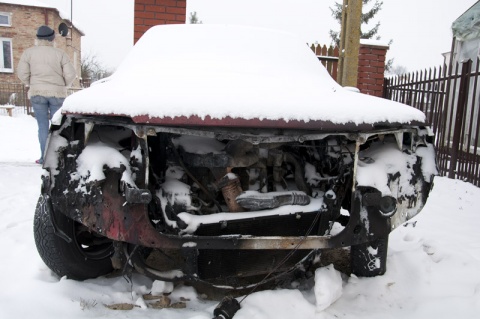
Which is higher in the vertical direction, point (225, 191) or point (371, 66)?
point (371, 66)

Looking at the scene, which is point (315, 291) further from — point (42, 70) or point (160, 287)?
point (42, 70)

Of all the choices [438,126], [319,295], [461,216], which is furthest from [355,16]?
[319,295]

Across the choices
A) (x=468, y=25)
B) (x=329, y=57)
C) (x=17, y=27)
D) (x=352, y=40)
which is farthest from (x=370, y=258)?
(x=17, y=27)

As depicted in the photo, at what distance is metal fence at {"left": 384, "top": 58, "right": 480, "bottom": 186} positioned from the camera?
5672 mm

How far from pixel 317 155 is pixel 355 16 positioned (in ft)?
13.5

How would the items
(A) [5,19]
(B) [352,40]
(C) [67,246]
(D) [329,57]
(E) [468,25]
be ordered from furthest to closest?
(A) [5,19] → (E) [468,25] → (D) [329,57] → (B) [352,40] → (C) [67,246]

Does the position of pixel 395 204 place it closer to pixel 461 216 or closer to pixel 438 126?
pixel 461 216

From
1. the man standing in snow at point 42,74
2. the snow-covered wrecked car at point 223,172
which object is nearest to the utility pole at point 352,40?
the snow-covered wrecked car at point 223,172

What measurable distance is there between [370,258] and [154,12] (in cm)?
491

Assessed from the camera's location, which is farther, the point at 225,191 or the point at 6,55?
the point at 6,55

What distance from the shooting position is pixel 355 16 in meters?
5.84

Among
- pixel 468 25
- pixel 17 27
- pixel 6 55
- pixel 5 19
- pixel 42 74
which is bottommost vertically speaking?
pixel 42 74

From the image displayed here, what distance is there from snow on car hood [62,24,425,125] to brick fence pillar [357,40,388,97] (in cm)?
482

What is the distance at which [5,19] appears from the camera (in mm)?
23922
